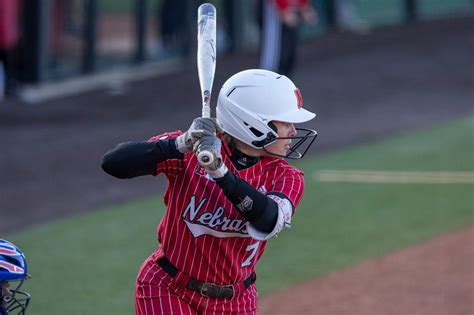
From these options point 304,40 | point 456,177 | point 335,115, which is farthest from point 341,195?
point 304,40

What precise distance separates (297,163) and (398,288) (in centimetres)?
370

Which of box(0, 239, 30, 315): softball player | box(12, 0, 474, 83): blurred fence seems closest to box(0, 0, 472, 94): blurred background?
box(12, 0, 474, 83): blurred fence

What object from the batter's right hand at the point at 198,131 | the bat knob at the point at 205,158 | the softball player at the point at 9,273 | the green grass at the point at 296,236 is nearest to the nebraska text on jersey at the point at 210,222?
the batter's right hand at the point at 198,131

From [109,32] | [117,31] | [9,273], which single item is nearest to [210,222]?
[9,273]

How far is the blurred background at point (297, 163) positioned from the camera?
23.9 feet

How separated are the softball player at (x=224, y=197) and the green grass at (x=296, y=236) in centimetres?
244

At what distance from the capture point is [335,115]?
1324 centimetres

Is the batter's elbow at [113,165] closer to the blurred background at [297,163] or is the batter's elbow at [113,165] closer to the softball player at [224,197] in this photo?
the softball player at [224,197]

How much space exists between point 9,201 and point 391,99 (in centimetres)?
678

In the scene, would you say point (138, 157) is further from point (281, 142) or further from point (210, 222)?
point (281, 142)

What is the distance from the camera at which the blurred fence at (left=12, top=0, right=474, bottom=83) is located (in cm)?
1363

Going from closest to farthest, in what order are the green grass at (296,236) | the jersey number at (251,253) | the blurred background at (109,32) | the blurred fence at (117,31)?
the jersey number at (251,253), the green grass at (296,236), the blurred background at (109,32), the blurred fence at (117,31)

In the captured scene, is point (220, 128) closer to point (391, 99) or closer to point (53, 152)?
point (53, 152)

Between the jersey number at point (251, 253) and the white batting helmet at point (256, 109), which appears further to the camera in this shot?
the jersey number at point (251, 253)
